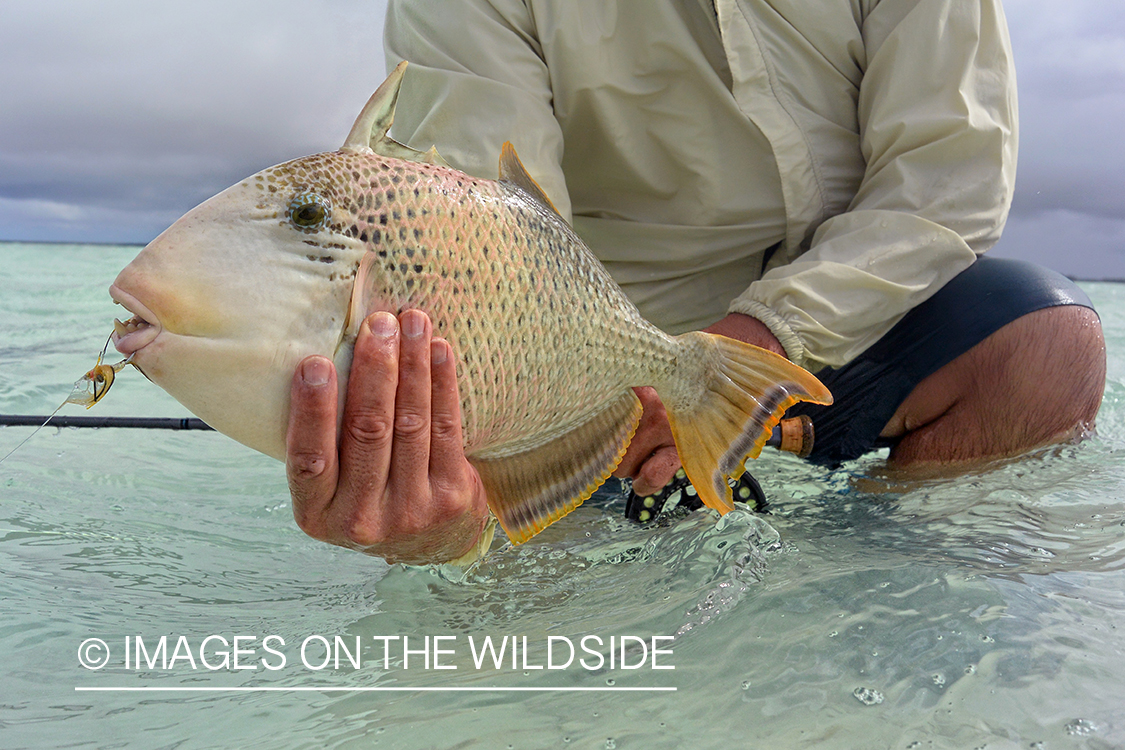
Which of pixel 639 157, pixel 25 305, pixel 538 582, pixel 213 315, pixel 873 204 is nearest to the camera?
pixel 213 315

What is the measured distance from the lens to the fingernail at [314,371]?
1.15 meters

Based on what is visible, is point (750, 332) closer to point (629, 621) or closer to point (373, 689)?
point (629, 621)

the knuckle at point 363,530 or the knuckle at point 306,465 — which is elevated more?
the knuckle at point 306,465

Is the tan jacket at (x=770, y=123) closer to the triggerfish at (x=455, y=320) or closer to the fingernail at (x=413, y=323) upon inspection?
the triggerfish at (x=455, y=320)

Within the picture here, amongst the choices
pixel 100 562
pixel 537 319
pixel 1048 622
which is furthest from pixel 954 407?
pixel 100 562

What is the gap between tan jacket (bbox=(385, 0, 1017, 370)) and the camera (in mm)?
2113

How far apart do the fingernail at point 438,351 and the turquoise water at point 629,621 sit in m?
0.50

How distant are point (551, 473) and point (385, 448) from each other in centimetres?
32

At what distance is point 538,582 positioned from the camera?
1.79 meters

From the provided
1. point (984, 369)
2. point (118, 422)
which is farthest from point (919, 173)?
point (118, 422)

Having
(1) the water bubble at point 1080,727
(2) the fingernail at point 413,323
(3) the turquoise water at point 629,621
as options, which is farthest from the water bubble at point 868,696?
(2) the fingernail at point 413,323

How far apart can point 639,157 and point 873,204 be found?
0.68m

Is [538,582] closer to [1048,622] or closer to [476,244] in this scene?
[476,244]

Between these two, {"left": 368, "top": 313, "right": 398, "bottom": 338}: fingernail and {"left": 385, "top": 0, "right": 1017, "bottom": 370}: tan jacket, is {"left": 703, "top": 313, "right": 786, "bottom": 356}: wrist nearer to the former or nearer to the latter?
{"left": 385, "top": 0, "right": 1017, "bottom": 370}: tan jacket
